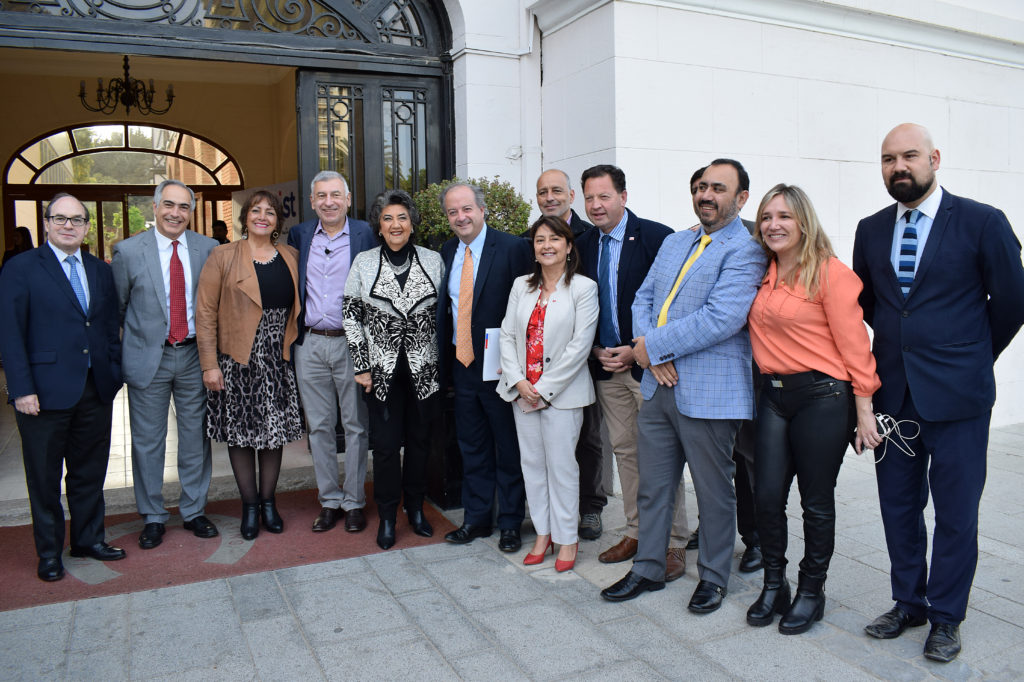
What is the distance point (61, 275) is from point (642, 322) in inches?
111

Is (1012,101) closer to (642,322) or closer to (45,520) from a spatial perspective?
(642,322)

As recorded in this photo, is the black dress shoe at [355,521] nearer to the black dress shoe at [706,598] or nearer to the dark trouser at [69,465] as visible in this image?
the dark trouser at [69,465]

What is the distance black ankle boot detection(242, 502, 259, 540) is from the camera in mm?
4543

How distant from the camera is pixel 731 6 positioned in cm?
572

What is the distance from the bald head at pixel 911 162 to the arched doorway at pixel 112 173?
1230 centimetres

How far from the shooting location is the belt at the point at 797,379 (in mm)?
3189

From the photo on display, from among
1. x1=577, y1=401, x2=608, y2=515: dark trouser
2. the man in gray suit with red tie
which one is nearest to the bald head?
x1=577, y1=401, x2=608, y2=515: dark trouser

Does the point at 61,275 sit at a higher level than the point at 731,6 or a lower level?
lower

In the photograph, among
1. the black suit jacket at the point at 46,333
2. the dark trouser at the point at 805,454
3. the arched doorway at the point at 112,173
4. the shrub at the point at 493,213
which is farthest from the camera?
the arched doorway at the point at 112,173

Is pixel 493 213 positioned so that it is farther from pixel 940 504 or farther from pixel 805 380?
pixel 940 504

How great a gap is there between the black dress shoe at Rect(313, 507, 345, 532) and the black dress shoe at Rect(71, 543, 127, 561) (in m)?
1.01

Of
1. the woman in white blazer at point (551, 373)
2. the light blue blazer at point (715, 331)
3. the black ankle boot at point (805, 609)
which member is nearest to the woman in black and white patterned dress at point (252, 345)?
the woman in white blazer at point (551, 373)

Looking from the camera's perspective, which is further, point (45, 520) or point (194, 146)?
point (194, 146)

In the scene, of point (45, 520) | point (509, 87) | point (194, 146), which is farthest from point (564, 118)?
point (194, 146)
